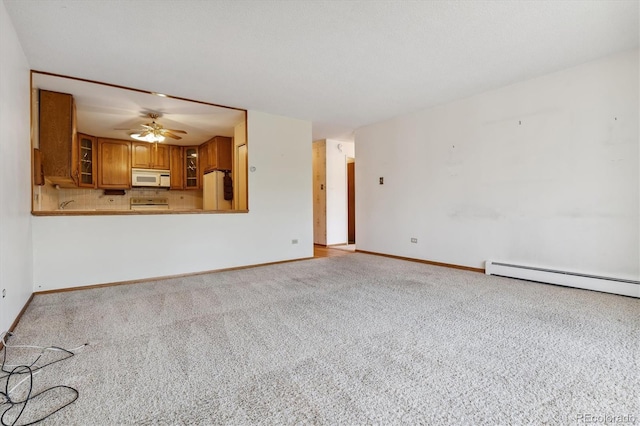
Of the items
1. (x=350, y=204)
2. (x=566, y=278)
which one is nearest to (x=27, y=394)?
(x=566, y=278)

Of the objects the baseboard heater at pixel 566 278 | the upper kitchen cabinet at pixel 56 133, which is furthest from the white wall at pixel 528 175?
the upper kitchen cabinet at pixel 56 133

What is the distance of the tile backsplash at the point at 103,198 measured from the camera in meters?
5.59

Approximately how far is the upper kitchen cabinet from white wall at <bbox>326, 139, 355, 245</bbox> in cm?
473

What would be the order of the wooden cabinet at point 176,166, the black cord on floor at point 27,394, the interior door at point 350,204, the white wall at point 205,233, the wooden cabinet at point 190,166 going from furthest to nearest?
the interior door at point 350,204, the wooden cabinet at point 190,166, the wooden cabinet at point 176,166, the white wall at point 205,233, the black cord on floor at point 27,394

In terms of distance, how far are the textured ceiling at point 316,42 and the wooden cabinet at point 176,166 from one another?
3.28m

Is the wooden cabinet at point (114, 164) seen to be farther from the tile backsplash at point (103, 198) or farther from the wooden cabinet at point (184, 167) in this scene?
the wooden cabinet at point (184, 167)

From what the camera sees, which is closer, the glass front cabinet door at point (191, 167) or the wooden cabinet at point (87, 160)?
the wooden cabinet at point (87, 160)

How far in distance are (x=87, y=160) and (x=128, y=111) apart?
2231mm

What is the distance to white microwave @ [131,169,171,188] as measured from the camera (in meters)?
6.41

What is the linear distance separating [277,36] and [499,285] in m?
3.61

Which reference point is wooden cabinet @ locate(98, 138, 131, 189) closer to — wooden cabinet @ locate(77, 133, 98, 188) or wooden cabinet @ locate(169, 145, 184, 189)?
wooden cabinet @ locate(77, 133, 98, 188)

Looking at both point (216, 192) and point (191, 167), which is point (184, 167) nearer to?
point (191, 167)

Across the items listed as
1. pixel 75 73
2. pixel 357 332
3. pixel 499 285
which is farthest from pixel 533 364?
pixel 75 73

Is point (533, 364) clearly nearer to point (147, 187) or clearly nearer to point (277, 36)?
point (277, 36)
